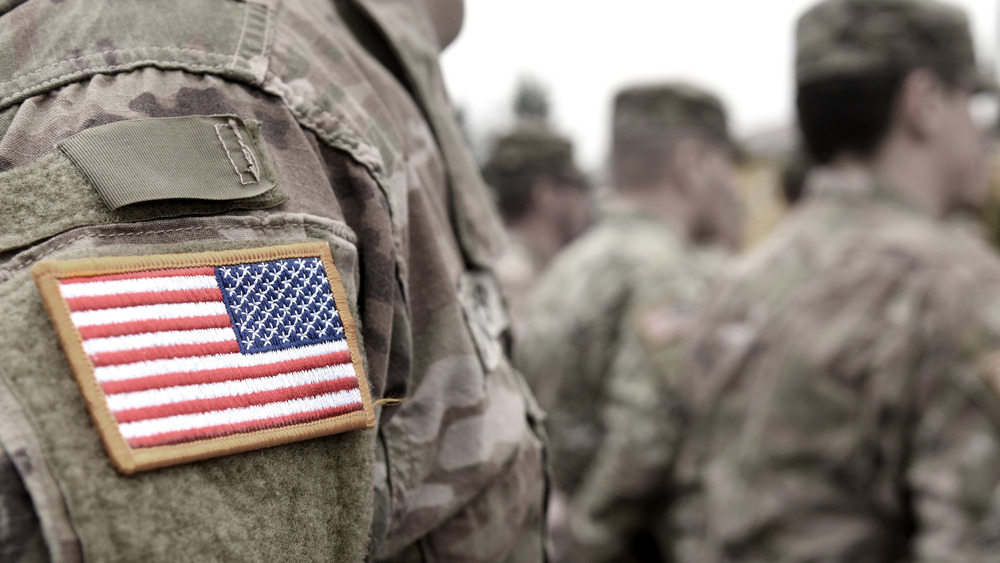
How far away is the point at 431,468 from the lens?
36.4 inches

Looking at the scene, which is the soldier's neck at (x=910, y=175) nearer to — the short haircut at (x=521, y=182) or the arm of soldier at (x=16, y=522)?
the arm of soldier at (x=16, y=522)

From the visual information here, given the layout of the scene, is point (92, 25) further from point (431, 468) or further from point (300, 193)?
point (431, 468)

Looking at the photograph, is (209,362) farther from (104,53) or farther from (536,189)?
(536,189)

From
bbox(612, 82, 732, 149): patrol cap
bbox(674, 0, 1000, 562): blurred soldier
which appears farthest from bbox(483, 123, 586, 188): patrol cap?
bbox(674, 0, 1000, 562): blurred soldier

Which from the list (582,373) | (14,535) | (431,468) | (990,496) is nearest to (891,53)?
(990,496)

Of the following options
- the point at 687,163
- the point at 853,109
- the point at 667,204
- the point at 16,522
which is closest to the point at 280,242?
the point at 16,522

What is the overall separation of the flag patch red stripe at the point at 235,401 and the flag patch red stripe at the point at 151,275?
9 centimetres

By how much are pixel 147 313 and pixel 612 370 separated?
281 centimetres

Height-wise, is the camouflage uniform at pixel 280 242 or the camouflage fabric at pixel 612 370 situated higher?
the camouflage uniform at pixel 280 242

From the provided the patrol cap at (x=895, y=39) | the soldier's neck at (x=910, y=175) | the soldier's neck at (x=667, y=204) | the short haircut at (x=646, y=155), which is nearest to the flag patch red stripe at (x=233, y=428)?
the soldier's neck at (x=910, y=175)

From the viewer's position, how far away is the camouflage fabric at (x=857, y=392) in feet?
6.26

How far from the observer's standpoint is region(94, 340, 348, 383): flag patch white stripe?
565mm

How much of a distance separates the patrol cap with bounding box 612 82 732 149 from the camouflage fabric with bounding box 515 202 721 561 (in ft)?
1.89

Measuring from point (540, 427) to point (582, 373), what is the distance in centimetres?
225
